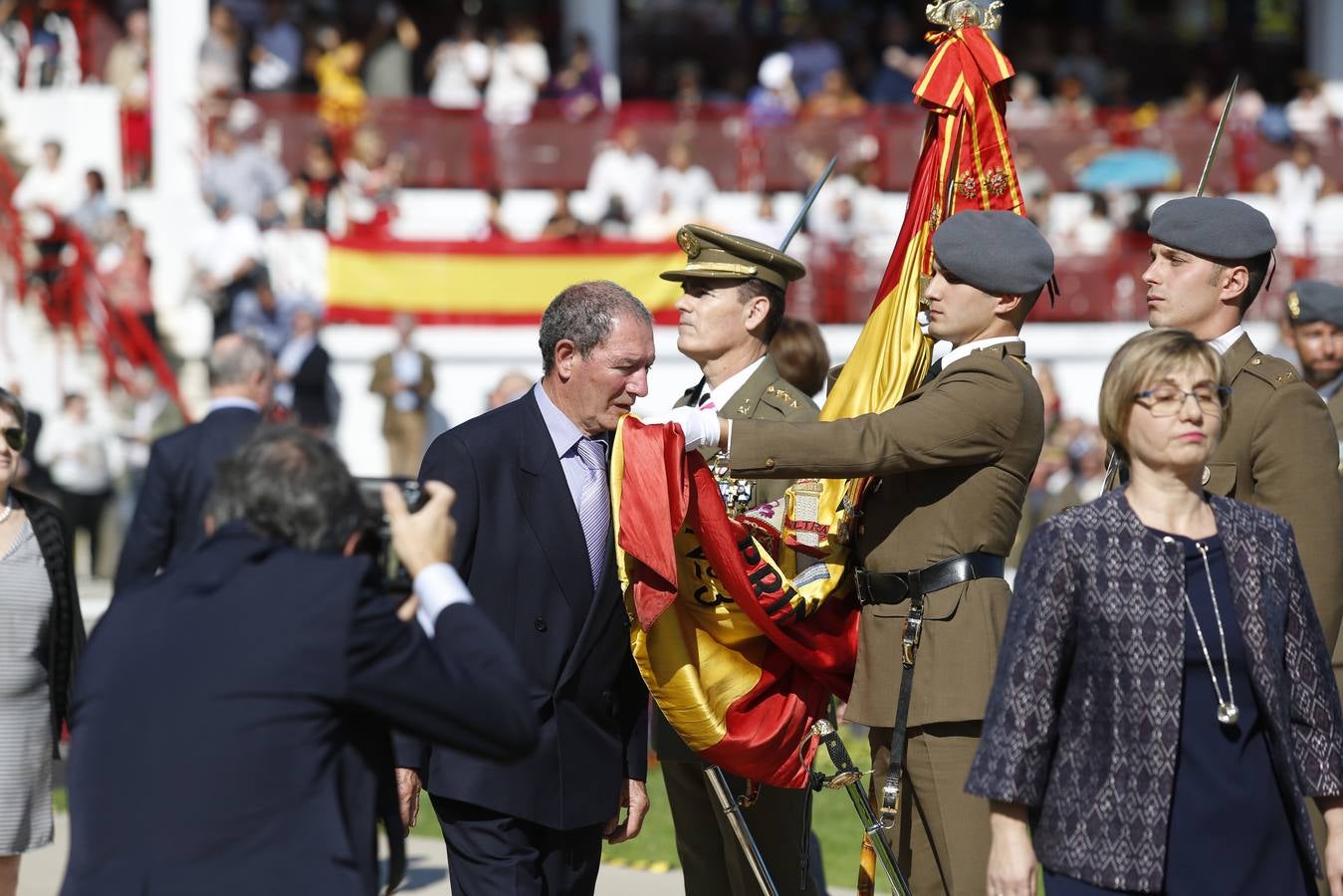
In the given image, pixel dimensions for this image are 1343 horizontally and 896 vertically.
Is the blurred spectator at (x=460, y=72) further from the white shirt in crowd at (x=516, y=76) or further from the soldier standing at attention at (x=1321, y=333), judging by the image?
the soldier standing at attention at (x=1321, y=333)

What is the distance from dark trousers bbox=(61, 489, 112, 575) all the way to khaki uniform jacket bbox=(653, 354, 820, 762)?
10.0 m

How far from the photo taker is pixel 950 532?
4711 mm

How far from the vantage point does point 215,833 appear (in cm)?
317

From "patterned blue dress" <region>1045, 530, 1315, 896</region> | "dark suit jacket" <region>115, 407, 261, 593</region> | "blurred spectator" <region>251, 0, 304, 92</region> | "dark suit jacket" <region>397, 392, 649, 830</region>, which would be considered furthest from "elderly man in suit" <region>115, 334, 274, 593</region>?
"blurred spectator" <region>251, 0, 304, 92</region>

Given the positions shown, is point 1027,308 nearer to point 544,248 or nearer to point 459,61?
point 544,248

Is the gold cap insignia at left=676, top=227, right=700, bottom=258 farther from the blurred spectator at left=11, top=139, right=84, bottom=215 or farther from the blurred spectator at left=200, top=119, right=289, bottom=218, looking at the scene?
the blurred spectator at left=11, top=139, right=84, bottom=215

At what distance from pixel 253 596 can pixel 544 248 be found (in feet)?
46.6

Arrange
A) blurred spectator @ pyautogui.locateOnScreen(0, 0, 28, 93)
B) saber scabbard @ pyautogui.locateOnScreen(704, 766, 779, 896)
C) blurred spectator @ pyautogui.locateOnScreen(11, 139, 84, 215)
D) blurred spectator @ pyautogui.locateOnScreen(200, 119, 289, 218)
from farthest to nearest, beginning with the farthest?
blurred spectator @ pyautogui.locateOnScreen(0, 0, 28, 93)
blurred spectator @ pyautogui.locateOnScreen(11, 139, 84, 215)
blurred spectator @ pyautogui.locateOnScreen(200, 119, 289, 218)
saber scabbard @ pyautogui.locateOnScreen(704, 766, 779, 896)

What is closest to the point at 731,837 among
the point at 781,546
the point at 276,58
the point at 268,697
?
the point at 781,546

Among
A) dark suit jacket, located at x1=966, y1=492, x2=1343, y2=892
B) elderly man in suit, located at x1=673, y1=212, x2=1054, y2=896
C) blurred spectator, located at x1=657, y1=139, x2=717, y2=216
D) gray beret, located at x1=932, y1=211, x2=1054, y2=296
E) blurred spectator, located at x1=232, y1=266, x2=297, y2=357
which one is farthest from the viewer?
blurred spectator, located at x1=657, y1=139, x2=717, y2=216

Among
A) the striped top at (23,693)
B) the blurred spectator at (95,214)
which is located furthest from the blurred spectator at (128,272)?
the striped top at (23,693)

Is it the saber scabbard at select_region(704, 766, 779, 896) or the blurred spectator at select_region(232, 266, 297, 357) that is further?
the blurred spectator at select_region(232, 266, 297, 357)

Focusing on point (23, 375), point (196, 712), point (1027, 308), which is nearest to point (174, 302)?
point (23, 375)

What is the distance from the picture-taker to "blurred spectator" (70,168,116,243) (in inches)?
661
